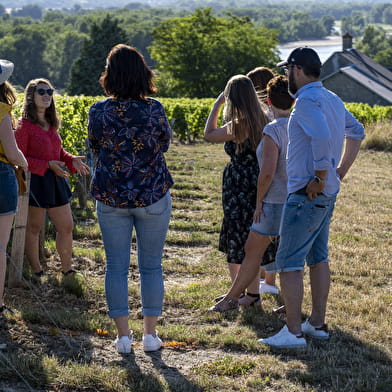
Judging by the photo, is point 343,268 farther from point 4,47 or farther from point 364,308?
point 4,47

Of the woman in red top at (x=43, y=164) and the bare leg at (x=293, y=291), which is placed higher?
the woman in red top at (x=43, y=164)

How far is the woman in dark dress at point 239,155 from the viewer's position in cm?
495

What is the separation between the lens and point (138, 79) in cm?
394

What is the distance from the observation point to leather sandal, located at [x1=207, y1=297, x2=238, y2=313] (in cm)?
529

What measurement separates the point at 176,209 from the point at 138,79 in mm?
6154

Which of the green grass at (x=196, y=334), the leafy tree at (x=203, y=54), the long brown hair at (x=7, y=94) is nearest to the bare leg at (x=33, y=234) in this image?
the green grass at (x=196, y=334)

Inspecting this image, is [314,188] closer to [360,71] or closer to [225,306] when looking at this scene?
[225,306]

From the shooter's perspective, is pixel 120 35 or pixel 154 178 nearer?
pixel 154 178

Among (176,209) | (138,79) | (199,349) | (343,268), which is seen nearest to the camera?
(138,79)

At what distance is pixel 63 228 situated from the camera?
5.86m

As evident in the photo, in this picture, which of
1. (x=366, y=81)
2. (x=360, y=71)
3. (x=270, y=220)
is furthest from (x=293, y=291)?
(x=360, y=71)

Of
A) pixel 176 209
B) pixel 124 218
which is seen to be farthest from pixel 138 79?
pixel 176 209

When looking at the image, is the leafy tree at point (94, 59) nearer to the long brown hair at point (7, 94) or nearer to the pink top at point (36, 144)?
the pink top at point (36, 144)

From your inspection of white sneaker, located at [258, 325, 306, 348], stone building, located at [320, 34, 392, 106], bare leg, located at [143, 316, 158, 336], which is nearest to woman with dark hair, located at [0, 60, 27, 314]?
bare leg, located at [143, 316, 158, 336]
